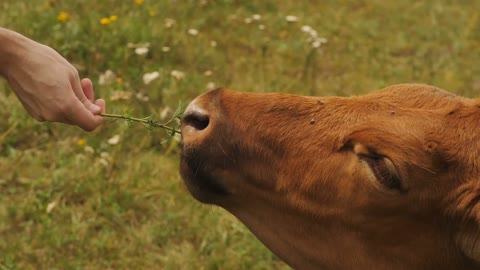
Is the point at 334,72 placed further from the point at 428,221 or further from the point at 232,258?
the point at 428,221

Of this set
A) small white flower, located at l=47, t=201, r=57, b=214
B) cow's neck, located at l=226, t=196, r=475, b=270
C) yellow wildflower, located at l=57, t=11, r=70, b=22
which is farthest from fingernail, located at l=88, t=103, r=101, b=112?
yellow wildflower, located at l=57, t=11, r=70, b=22

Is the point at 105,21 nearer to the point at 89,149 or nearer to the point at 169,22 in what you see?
the point at 169,22

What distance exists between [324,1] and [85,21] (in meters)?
3.46

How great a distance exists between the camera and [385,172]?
2.70m

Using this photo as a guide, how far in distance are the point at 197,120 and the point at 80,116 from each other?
465 millimetres

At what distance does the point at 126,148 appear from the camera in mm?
5113

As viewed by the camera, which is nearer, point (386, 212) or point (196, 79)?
point (386, 212)

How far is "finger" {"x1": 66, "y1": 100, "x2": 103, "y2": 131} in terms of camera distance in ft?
9.34

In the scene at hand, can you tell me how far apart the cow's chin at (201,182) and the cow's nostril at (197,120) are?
0.44 ft

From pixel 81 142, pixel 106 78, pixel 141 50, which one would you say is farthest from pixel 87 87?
pixel 141 50

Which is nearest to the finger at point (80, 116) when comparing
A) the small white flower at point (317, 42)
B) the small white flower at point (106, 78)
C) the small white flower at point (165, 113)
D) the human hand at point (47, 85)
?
the human hand at point (47, 85)

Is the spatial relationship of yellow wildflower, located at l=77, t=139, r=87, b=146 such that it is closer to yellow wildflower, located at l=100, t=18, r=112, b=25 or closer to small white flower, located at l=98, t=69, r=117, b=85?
small white flower, located at l=98, t=69, r=117, b=85

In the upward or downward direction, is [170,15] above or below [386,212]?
below

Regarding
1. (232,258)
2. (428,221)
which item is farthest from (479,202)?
(232,258)
